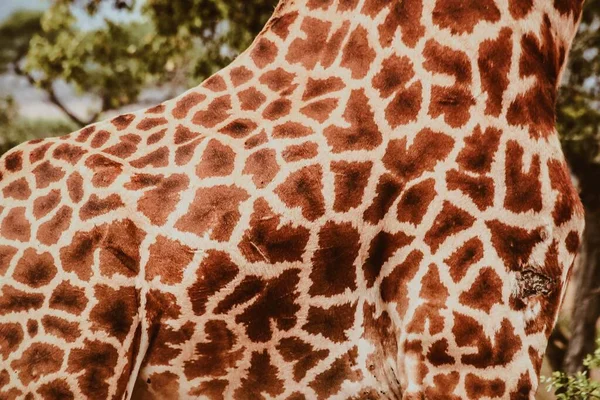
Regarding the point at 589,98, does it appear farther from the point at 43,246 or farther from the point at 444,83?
the point at 43,246

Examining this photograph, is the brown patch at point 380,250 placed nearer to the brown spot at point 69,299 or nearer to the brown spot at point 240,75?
the brown spot at point 240,75

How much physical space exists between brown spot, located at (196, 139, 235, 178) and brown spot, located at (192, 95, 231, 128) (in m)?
0.11

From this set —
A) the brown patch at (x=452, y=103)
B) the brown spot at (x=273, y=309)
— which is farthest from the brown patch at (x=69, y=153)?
the brown patch at (x=452, y=103)

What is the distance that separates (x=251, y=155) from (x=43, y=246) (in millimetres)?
765

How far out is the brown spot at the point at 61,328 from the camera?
2.14 m

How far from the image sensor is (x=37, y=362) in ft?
6.99

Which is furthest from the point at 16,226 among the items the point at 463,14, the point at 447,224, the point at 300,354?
the point at 463,14

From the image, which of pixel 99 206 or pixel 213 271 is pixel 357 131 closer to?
pixel 213 271

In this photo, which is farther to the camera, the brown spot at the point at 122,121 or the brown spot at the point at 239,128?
the brown spot at the point at 122,121

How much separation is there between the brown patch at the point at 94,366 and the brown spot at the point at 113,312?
0.05 metres

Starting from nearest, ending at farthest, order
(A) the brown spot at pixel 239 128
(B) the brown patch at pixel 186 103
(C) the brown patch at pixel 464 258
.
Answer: (C) the brown patch at pixel 464 258 → (A) the brown spot at pixel 239 128 → (B) the brown patch at pixel 186 103

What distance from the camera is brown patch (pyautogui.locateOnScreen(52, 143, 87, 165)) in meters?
2.36

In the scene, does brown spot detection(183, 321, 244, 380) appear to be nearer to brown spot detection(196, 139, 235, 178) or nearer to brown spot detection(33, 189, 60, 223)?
brown spot detection(196, 139, 235, 178)

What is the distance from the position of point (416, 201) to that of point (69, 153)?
4.11 ft
